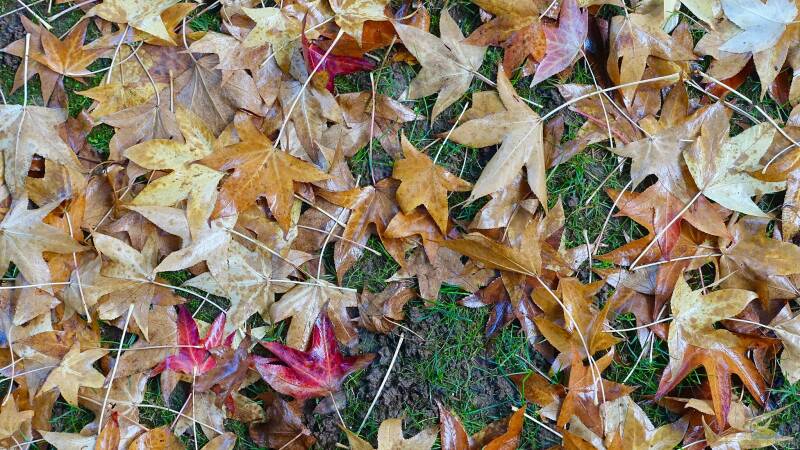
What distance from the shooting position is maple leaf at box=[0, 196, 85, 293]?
1.63 meters

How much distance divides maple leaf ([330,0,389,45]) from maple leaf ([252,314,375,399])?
2.55ft

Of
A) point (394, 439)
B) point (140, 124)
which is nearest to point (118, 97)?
point (140, 124)

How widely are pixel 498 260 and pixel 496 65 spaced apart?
547mm

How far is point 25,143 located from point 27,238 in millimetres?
249

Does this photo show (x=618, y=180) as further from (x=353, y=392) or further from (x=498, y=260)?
(x=353, y=392)

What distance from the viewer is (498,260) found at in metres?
1.68

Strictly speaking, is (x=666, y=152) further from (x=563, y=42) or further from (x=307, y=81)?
(x=307, y=81)

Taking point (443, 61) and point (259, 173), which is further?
point (443, 61)

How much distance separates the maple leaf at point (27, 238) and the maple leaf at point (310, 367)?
583 millimetres

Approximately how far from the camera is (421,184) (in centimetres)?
170

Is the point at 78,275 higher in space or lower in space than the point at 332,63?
lower

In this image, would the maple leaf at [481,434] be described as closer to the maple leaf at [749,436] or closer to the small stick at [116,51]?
the maple leaf at [749,436]

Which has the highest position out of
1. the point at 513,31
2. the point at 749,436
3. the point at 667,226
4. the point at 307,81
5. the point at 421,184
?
the point at 513,31

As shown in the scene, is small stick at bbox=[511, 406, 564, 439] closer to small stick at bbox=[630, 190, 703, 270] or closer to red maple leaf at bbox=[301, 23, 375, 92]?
small stick at bbox=[630, 190, 703, 270]
